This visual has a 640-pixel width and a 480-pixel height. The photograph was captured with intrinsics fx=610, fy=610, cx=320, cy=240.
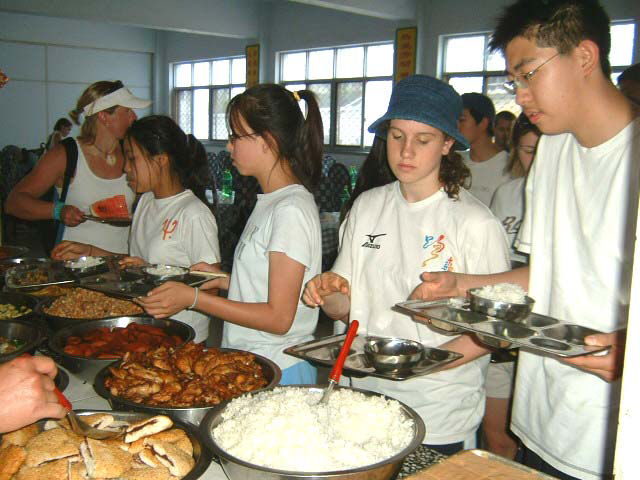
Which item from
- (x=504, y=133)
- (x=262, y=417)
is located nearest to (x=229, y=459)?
(x=262, y=417)

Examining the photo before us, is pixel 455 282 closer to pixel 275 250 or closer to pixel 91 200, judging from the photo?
pixel 275 250

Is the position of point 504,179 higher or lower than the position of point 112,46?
lower

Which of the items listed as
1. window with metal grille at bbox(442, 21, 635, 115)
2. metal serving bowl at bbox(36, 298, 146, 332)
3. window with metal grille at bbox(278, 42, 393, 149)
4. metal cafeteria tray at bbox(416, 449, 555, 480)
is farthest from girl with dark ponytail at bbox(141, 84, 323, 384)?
window with metal grille at bbox(278, 42, 393, 149)

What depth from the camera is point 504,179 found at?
10.7 ft

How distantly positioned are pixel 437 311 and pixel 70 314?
3.94ft

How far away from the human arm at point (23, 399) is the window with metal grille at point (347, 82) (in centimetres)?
813

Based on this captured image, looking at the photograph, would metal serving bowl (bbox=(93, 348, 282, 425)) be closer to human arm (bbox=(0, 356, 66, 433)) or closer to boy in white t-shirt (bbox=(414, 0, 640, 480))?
human arm (bbox=(0, 356, 66, 433))

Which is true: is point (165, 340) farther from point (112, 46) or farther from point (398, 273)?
point (112, 46)

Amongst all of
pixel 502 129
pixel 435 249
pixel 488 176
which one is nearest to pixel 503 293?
pixel 435 249

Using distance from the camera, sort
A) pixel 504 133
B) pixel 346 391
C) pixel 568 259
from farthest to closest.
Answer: pixel 504 133 < pixel 568 259 < pixel 346 391

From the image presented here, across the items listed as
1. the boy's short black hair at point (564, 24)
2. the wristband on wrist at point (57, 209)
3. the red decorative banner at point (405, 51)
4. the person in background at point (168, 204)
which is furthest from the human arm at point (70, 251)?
the red decorative banner at point (405, 51)

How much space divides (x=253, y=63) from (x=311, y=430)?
33.7 feet

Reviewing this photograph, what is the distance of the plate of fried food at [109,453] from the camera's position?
1.04 m

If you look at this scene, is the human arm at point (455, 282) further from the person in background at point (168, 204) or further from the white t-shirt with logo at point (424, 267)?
the person in background at point (168, 204)
